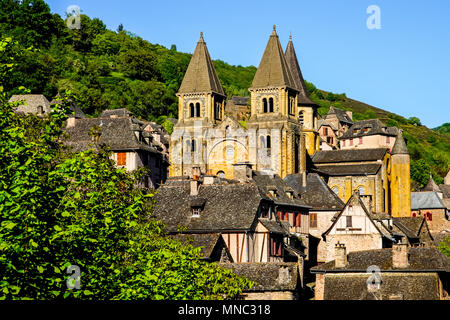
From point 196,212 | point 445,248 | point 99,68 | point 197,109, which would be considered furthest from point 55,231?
point 99,68

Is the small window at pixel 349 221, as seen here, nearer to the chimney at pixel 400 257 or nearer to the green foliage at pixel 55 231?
the chimney at pixel 400 257

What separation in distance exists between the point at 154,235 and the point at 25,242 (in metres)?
18.6

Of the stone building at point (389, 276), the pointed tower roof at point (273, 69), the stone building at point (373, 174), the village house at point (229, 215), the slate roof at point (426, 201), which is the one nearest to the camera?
the stone building at point (389, 276)

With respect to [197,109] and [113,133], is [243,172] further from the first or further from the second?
[197,109]

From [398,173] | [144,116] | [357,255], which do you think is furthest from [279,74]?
[144,116]

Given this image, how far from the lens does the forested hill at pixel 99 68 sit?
385 ft

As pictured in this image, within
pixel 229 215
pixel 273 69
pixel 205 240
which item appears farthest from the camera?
pixel 273 69

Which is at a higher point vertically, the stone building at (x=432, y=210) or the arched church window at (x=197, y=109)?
the arched church window at (x=197, y=109)

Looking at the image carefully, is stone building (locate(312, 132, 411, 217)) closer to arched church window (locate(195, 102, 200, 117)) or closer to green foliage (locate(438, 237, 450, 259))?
green foliage (locate(438, 237, 450, 259))

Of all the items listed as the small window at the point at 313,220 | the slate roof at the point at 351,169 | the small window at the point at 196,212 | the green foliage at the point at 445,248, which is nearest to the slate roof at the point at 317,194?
the small window at the point at 313,220

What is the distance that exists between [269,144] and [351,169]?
10602 mm

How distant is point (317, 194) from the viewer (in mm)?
71062

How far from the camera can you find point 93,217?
2106 centimetres
